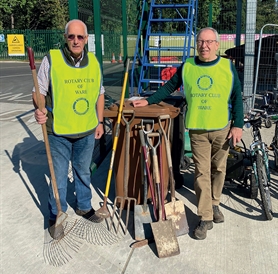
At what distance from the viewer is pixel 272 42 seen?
10.5m

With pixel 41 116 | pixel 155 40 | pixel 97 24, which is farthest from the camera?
pixel 155 40

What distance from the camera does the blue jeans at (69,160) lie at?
3.27 m

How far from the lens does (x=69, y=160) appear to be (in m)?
3.47

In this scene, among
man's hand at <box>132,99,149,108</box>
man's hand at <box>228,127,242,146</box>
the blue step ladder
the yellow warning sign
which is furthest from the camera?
the yellow warning sign

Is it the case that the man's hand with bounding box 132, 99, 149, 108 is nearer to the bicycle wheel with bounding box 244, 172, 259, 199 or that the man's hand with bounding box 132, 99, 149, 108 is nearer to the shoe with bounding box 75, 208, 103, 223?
the shoe with bounding box 75, 208, 103, 223

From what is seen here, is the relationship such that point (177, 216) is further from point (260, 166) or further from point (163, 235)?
point (260, 166)

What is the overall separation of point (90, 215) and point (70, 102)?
1.28 metres

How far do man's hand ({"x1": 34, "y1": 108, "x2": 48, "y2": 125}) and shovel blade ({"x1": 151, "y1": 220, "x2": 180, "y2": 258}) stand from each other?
4.42 ft

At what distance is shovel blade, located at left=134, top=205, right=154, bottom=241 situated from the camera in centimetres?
331

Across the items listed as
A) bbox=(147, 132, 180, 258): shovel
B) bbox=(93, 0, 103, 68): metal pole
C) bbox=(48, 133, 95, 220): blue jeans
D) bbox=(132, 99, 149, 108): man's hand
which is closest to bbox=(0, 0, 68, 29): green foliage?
bbox=(93, 0, 103, 68): metal pole

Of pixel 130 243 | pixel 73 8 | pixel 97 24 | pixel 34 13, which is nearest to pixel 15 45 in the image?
pixel 34 13

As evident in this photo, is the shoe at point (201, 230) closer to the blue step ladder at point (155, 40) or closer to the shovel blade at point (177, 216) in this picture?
the shovel blade at point (177, 216)

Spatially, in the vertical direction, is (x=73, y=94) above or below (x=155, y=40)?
below

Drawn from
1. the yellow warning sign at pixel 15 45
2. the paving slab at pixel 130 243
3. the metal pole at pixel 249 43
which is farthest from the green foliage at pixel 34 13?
the paving slab at pixel 130 243
